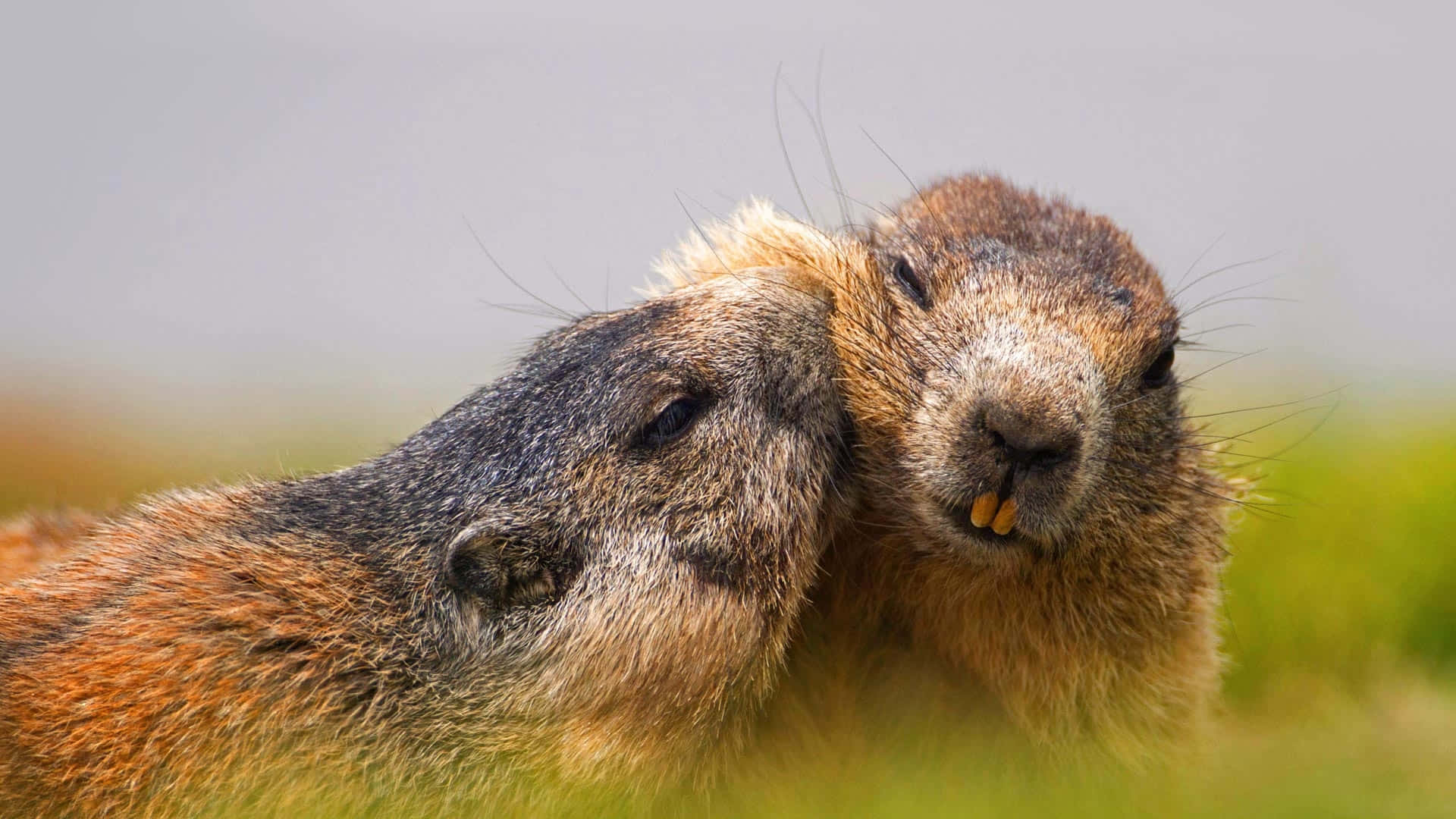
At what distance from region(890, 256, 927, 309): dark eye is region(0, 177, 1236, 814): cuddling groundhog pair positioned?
0.01 m

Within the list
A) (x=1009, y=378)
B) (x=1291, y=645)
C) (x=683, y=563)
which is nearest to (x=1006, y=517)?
(x=1009, y=378)

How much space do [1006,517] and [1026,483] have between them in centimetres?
15

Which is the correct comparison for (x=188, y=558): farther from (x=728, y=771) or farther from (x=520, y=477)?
(x=728, y=771)

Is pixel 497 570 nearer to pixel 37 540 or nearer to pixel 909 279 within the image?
pixel 909 279

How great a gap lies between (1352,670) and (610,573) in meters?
5.52

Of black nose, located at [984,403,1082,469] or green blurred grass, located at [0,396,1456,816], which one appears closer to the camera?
green blurred grass, located at [0,396,1456,816]

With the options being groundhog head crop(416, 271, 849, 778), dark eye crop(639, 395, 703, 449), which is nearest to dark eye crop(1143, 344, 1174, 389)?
groundhog head crop(416, 271, 849, 778)

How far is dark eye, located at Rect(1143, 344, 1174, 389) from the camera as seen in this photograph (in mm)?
5430

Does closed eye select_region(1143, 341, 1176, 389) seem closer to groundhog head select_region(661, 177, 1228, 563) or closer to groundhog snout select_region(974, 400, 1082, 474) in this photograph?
groundhog head select_region(661, 177, 1228, 563)

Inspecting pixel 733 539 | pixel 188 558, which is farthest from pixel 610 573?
pixel 188 558

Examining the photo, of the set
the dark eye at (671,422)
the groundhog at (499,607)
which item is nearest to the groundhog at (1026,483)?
the groundhog at (499,607)

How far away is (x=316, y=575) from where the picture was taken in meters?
4.96

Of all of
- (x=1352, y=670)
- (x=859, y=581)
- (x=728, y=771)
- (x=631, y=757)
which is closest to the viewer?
(x=631, y=757)

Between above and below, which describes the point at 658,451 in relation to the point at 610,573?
above
